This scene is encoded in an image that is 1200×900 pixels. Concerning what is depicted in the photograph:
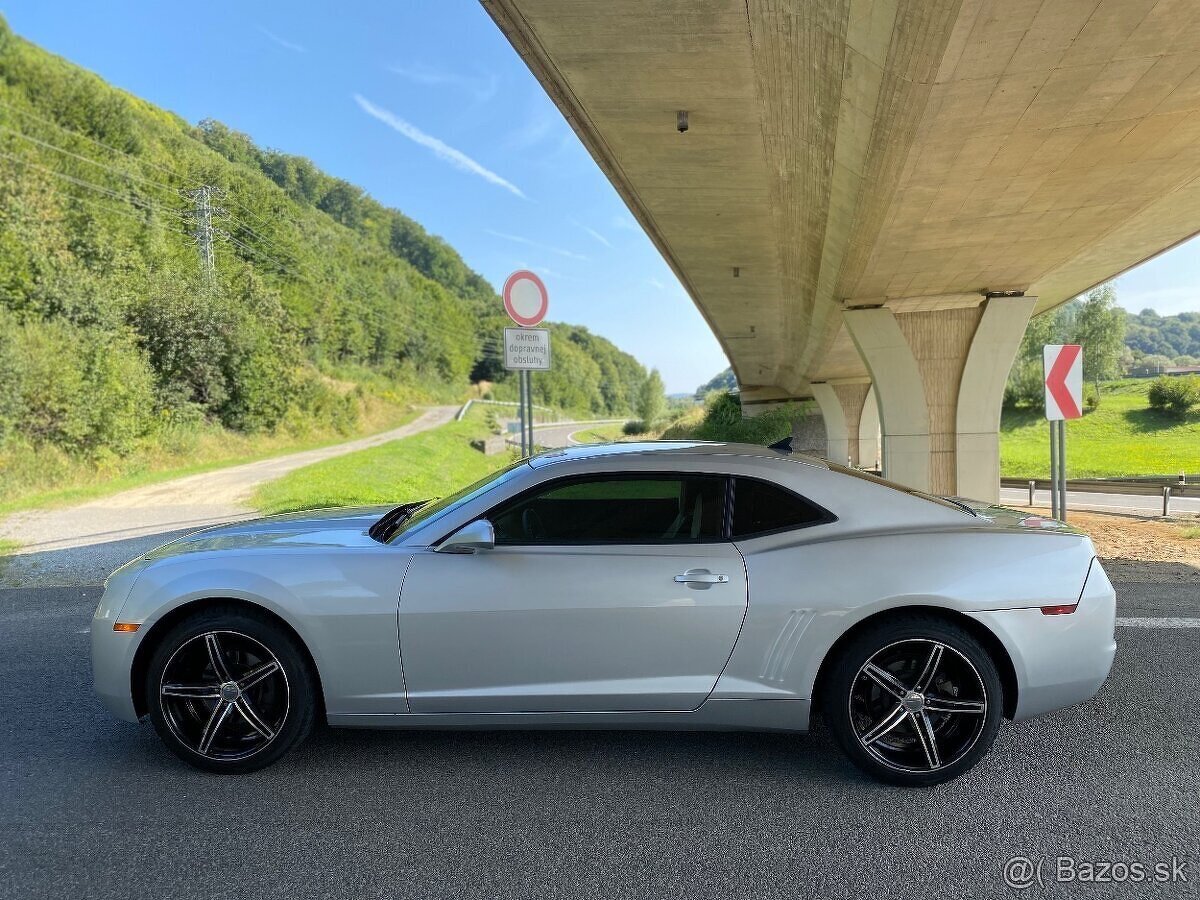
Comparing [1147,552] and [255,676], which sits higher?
[255,676]

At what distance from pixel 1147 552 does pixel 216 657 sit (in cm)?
943

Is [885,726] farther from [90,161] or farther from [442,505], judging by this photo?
[90,161]

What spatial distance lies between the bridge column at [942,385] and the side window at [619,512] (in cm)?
1493

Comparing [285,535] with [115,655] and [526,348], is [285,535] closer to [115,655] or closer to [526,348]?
[115,655]

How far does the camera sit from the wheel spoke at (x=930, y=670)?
273cm

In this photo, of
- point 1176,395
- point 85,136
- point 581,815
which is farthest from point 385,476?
point 1176,395

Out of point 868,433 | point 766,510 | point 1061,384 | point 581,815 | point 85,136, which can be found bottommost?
point 581,815

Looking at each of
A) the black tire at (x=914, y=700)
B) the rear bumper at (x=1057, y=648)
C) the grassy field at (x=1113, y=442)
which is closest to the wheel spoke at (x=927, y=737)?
the black tire at (x=914, y=700)

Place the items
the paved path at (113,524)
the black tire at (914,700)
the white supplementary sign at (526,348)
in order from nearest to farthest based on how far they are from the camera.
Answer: the black tire at (914,700)
the white supplementary sign at (526,348)
the paved path at (113,524)

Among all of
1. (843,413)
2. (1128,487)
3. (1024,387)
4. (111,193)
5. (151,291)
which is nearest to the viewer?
(1128,487)

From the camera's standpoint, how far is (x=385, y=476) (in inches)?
786

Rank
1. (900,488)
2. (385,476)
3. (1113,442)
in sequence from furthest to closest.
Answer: (1113,442), (385,476), (900,488)

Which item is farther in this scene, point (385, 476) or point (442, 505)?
point (385, 476)

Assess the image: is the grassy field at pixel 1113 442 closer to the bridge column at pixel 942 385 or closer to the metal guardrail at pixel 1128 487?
the metal guardrail at pixel 1128 487
